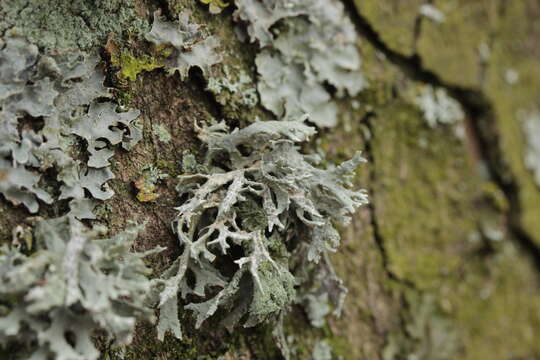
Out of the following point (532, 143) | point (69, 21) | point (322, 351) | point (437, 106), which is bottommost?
point (322, 351)

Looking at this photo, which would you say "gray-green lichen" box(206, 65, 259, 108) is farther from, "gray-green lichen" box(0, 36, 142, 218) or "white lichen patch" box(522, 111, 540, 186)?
"white lichen patch" box(522, 111, 540, 186)

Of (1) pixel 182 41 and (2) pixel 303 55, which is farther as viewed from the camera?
(2) pixel 303 55

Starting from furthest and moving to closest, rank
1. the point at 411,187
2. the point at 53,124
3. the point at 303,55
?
the point at 411,187
the point at 303,55
the point at 53,124

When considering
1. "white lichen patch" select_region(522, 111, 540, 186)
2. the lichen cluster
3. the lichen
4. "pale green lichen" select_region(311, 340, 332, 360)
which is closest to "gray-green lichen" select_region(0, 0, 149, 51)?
the lichen cluster

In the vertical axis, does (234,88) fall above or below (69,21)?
below

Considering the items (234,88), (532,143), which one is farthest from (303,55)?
(532,143)

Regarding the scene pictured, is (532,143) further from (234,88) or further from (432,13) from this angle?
(234,88)

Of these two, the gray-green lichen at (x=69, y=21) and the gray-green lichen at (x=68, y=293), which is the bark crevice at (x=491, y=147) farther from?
the gray-green lichen at (x=68, y=293)

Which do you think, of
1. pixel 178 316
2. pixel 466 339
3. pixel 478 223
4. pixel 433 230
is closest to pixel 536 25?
pixel 478 223
